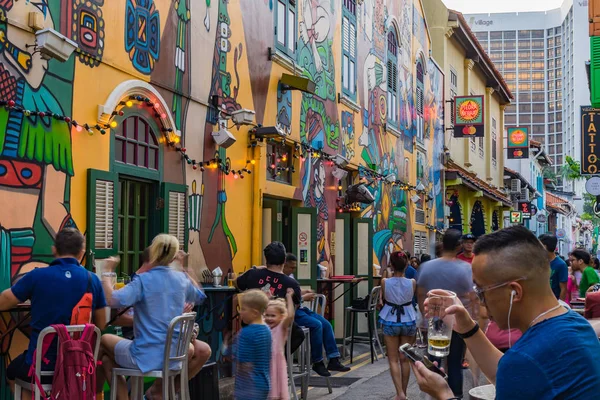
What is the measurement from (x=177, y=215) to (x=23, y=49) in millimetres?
3154

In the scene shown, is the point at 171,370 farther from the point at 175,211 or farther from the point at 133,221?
the point at 175,211

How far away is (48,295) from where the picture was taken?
6.25 metres

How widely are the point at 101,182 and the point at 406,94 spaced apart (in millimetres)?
14030

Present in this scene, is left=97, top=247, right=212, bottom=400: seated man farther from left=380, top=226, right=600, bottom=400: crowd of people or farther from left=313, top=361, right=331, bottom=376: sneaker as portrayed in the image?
left=380, top=226, right=600, bottom=400: crowd of people

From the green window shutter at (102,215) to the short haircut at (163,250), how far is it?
1.41 metres

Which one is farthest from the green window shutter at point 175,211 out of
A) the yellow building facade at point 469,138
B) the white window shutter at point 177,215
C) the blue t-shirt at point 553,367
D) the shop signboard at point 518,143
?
the shop signboard at point 518,143

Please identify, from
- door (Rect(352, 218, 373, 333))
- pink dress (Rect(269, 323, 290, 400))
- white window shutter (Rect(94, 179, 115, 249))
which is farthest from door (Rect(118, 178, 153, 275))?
door (Rect(352, 218, 373, 333))

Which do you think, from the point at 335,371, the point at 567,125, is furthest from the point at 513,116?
the point at 335,371

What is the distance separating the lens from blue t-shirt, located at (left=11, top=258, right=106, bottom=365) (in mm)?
6238

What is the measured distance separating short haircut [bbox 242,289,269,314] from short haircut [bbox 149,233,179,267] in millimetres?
924

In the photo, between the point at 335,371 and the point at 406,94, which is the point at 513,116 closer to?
the point at 406,94

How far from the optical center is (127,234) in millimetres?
9016

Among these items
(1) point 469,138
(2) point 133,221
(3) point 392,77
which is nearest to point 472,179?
(1) point 469,138

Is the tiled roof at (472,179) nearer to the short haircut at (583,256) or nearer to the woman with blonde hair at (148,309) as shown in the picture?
the short haircut at (583,256)
